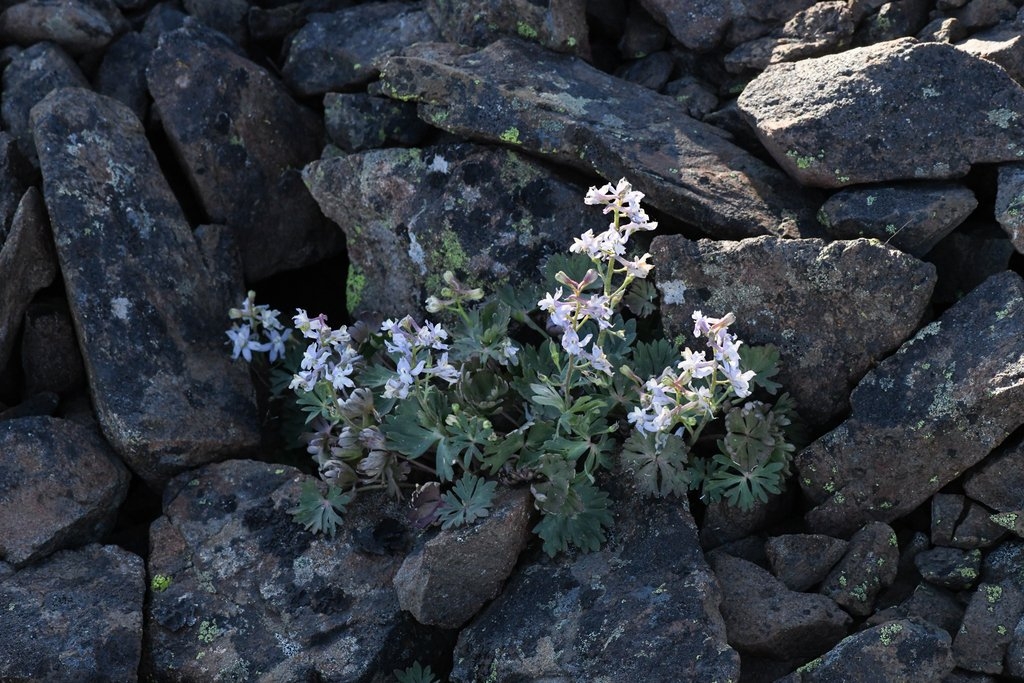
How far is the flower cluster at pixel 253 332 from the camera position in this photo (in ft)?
24.9

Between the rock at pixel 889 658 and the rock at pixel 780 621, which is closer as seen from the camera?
the rock at pixel 889 658

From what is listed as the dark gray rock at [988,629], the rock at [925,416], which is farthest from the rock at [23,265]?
the dark gray rock at [988,629]

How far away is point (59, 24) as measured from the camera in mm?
8336

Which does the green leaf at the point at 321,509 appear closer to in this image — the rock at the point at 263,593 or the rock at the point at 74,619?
the rock at the point at 263,593

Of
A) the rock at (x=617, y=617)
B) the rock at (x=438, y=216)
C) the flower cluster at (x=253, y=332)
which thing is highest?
the rock at (x=438, y=216)

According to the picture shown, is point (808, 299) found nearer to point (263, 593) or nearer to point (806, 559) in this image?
point (806, 559)

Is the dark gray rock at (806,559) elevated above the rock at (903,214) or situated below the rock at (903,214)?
below

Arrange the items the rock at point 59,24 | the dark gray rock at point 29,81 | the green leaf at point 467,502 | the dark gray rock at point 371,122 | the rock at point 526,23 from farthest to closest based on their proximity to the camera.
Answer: the rock at point 59,24
the dark gray rock at point 29,81
the dark gray rock at point 371,122
the rock at point 526,23
the green leaf at point 467,502

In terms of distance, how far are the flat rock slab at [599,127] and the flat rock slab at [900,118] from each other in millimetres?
325

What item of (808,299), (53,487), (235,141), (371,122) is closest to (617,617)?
(808,299)

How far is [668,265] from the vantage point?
261 inches

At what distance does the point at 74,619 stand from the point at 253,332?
2.16 meters

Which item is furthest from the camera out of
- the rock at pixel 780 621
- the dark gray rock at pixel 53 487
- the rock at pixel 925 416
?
the dark gray rock at pixel 53 487

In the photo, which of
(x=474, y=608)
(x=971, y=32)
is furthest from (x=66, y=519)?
(x=971, y=32)
